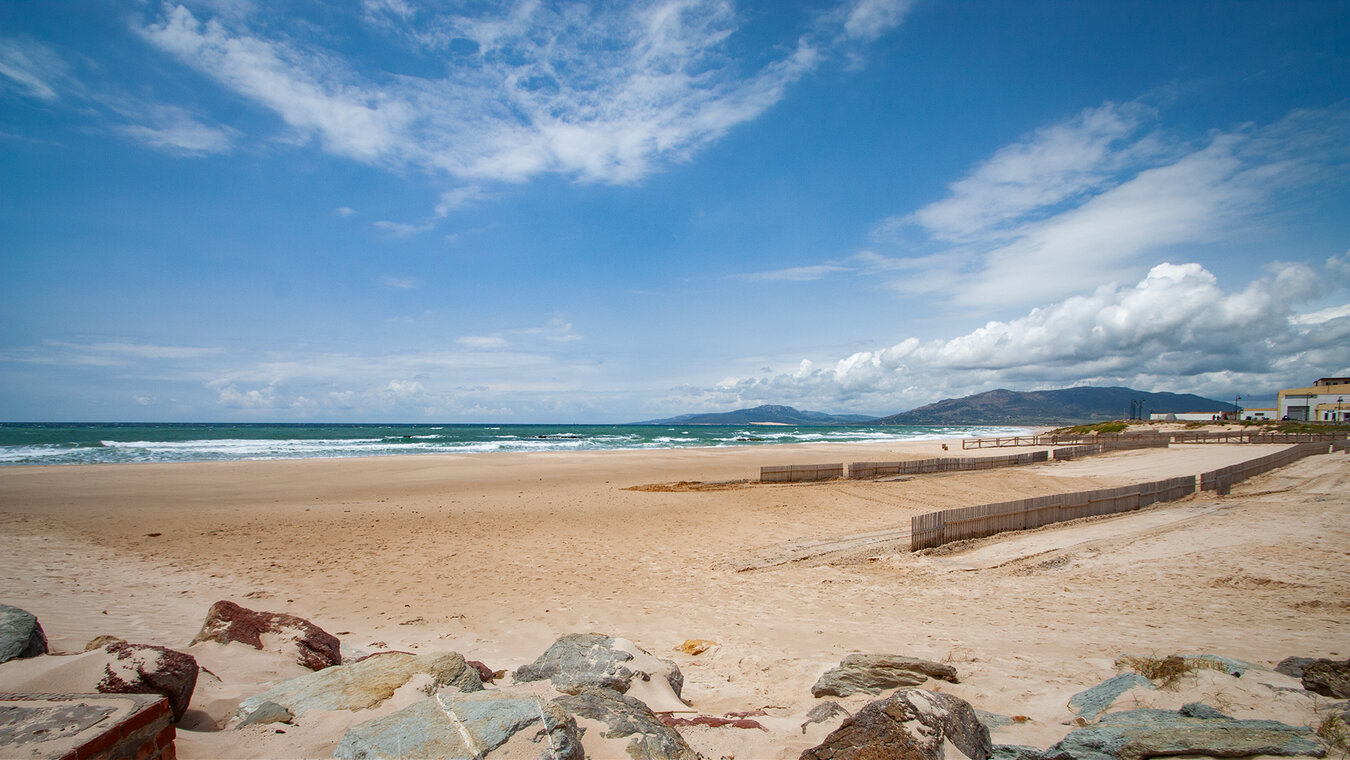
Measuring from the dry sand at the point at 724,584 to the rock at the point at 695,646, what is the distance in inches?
6.1

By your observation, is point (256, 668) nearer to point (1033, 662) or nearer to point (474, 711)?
point (474, 711)

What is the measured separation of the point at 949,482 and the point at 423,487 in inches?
834

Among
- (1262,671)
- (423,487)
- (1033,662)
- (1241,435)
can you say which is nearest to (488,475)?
(423,487)

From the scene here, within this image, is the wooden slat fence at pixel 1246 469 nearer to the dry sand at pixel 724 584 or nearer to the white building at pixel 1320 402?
the dry sand at pixel 724 584

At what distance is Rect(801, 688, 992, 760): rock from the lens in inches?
132

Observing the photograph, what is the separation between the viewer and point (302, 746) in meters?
3.11

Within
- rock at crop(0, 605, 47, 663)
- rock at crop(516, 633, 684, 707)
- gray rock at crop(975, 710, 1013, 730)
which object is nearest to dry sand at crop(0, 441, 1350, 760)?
gray rock at crop(975, 710, 1013, 730)

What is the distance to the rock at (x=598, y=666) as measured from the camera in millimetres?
4547

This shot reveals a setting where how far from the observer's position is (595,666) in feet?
15.3

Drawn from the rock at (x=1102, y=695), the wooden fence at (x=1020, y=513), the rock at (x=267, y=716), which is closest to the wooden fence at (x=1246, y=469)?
the wooden fence at (x=1020, y=513)

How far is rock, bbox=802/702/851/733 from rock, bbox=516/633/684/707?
120 centimetres

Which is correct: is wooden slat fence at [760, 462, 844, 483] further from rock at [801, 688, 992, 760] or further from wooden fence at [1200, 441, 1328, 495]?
rock at [801, 688, 992, 760]

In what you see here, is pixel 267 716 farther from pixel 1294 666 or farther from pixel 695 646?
pixel 1294 666

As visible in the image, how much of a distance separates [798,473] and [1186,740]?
19.6 metres
